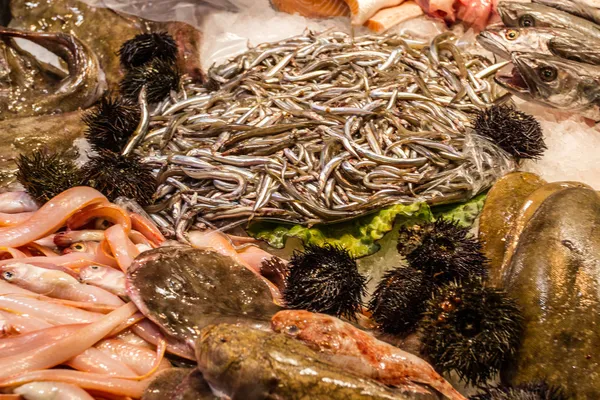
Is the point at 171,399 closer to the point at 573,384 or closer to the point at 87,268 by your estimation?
the point at 87,268

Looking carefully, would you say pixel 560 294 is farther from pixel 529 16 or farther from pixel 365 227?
pixel 529 16

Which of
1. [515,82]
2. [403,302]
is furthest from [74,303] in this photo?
[515,82]

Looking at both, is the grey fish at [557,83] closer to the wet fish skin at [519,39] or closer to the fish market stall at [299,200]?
the fish market stall at [299,200]

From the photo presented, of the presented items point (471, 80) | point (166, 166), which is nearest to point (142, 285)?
point (166, 166)

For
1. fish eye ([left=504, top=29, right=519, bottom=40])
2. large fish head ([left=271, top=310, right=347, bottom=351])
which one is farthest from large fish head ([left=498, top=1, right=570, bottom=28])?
large fish head ([left=271, top=310, right=347, bottom=351])

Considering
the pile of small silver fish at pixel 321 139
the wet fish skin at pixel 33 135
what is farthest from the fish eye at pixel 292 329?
the wet fish skin at pixel 33 135

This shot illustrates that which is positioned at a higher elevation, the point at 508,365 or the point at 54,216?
the point at 54,216
